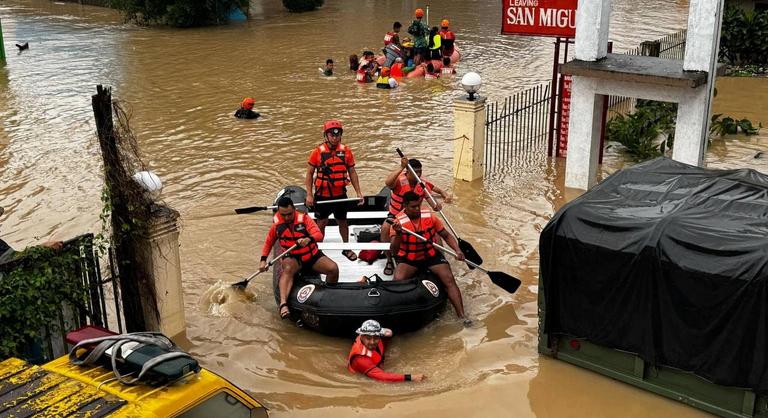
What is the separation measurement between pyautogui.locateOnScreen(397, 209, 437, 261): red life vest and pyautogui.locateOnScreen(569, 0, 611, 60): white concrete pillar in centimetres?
542

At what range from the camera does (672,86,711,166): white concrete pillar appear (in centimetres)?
1255

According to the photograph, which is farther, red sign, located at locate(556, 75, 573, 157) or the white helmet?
red sign, located at locate(556, 75, 573, 157)

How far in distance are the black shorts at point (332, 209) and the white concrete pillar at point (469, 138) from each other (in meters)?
4.01

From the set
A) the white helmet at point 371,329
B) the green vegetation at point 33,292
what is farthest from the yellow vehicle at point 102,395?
the white helmet at point 371,329

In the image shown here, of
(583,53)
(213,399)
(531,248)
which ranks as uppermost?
(583,53)

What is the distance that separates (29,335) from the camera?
7.41m

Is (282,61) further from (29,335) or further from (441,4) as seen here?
(29,335)

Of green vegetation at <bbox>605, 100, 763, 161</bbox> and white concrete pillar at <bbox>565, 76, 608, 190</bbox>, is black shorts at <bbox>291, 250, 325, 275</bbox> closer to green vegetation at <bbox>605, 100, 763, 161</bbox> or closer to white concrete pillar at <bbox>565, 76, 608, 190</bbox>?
white concrete pillar at <bbox>565, 76, 608, 190</bbox>

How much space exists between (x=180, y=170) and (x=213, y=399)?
10761 mm

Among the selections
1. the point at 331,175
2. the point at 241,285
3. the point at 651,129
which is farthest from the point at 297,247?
the point at 651,129

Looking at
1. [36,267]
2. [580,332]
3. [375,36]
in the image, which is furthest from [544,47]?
[36,267]

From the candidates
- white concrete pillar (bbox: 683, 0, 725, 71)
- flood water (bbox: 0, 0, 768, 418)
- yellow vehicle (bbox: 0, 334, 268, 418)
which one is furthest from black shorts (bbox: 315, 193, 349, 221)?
white concrete pillar (bbox: 683, 0, 725, 71)

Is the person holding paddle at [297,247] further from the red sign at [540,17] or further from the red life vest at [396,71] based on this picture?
the red life vest at [396,71]

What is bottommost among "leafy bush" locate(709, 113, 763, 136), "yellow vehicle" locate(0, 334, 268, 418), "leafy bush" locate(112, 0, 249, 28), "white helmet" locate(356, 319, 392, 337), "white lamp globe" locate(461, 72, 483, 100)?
"white helmet" locate(356, 319, 392, 337)
